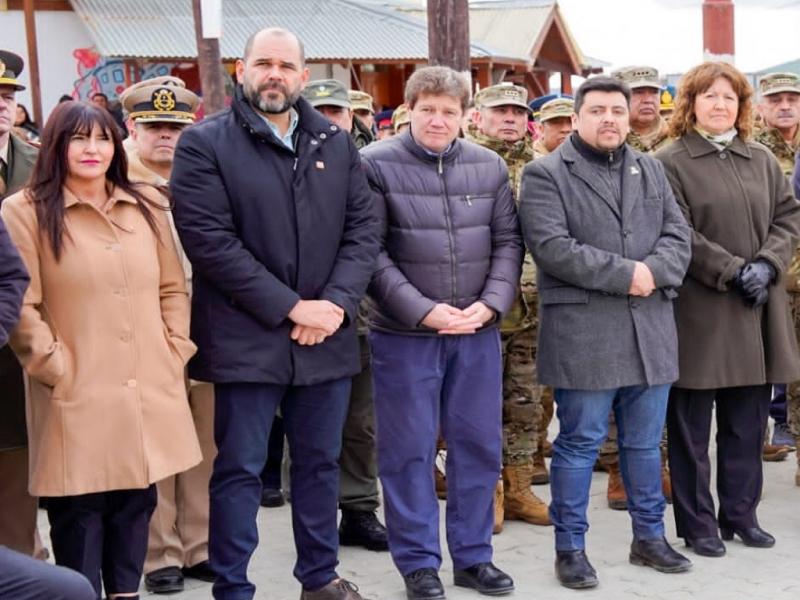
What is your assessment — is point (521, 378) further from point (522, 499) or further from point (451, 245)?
point (451, 245)

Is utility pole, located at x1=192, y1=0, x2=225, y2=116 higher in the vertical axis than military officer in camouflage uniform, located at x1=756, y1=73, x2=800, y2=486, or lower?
higher

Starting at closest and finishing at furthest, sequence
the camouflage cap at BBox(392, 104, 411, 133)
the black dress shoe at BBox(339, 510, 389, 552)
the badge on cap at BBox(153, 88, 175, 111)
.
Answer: the badge on cap at BBox(153, 88, 175, 111)
the black dress shoe at BBox(339, 510, 389, 552)
the camouflage cap at BBox(392, 104, 411, 133)

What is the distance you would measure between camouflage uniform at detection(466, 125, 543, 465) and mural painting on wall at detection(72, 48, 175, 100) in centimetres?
1537

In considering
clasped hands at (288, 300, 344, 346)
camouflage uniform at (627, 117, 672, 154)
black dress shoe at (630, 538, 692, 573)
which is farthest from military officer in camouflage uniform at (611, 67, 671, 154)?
clasped hands at (288, 300, 344, 346)

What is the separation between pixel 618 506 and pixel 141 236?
2.96m

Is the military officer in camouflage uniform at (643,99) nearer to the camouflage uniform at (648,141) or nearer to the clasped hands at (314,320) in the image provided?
the camouflage uniform at (648,141)

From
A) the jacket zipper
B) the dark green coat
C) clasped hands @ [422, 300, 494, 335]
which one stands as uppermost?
the jacket zipper

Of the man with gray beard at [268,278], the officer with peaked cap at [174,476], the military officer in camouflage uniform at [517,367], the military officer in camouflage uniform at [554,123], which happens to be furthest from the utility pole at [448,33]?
the man with gray beard at [268,278]

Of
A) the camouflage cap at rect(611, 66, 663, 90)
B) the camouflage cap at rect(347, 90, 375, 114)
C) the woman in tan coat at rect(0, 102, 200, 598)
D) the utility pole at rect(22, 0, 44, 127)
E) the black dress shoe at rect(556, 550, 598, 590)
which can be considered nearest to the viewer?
the woman in tan coat at rect(0, 102, 200, 598)

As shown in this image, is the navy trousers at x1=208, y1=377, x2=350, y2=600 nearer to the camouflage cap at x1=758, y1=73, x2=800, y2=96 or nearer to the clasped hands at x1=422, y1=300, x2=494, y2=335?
the clasped hands at x1=422, y1=300, x2=494, y2=335

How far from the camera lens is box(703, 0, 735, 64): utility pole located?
17406mm

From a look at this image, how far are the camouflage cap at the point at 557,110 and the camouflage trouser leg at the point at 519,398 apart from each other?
122 cm

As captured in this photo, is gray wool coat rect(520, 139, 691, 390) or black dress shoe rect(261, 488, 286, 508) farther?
black dress shoe rect(261, 488, 286, 508)

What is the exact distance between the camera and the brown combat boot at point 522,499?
Answer: 606 centimetres
